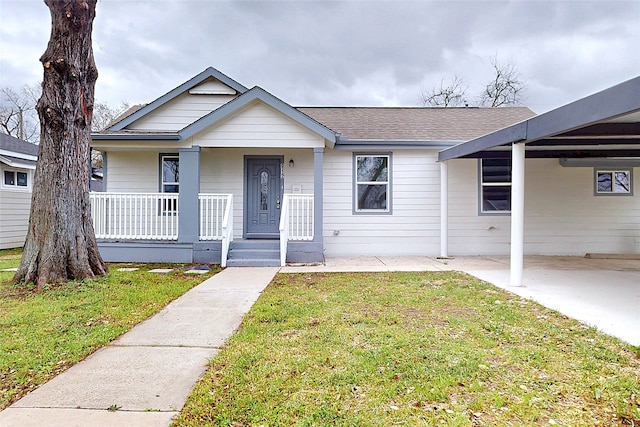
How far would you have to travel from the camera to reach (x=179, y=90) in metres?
10.0

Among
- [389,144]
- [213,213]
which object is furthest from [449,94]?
[213,213]

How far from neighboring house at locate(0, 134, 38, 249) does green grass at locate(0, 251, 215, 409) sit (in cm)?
681

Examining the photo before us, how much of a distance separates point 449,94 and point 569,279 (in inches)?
829

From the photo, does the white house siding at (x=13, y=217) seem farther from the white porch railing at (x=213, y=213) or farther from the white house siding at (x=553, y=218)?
the white house siding at (x=553, y=218)

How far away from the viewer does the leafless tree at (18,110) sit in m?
27.0

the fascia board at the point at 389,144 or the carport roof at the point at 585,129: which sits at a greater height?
the fascia board at the point at 389,144

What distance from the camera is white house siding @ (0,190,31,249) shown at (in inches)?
464

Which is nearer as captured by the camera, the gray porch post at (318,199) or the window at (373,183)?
the gray porch post at (318,199)

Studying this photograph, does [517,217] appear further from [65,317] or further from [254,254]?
[65,317]

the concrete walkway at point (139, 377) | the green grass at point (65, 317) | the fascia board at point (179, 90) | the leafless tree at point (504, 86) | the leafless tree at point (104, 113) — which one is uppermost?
the leafless tree at point (504, 86)

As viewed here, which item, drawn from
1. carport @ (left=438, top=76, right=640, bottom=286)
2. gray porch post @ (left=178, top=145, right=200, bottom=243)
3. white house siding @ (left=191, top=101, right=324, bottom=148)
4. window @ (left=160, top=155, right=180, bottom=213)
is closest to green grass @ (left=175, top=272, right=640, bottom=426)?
carport @ (left=438, top=76, right=640, bottom=286)

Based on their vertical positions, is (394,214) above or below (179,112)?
below

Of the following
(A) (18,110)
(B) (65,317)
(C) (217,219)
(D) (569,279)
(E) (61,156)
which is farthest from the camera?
(A) (18,110)

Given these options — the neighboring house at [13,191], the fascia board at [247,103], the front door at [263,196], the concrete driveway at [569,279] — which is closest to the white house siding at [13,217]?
the neighboring house at [13,191]
